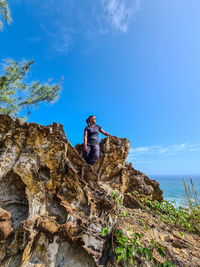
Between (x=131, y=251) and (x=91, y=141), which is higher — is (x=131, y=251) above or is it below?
below

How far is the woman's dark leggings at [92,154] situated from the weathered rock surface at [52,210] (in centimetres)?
83

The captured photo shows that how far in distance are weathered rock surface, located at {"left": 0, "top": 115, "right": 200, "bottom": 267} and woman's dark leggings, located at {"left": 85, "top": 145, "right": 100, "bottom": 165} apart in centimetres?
83

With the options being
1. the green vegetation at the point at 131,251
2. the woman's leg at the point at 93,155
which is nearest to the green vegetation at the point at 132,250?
the green vegetation at the point at 131,251

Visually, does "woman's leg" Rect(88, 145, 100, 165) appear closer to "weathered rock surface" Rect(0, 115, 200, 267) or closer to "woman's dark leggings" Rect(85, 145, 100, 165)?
"woman's dark leggings" Rect(85, 145, 100, 165)

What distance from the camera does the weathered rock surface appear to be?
2010mm

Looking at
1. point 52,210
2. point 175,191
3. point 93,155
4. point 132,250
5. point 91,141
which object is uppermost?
point 91,141

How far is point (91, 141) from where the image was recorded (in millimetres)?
4000

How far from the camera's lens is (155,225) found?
328cm

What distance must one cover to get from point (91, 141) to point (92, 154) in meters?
0.41

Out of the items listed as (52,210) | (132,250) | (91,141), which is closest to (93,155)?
(91,141)

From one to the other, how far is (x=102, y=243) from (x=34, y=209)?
52.7 inches

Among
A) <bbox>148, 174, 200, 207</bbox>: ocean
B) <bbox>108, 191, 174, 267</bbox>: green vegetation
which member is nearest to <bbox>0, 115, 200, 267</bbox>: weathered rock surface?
<bbox>108, 191, 174, 267</bbox>: green vegetation

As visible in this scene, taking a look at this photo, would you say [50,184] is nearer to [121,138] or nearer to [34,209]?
[34,209]

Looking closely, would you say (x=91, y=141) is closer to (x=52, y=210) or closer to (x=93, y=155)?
(x=93, y=155)
